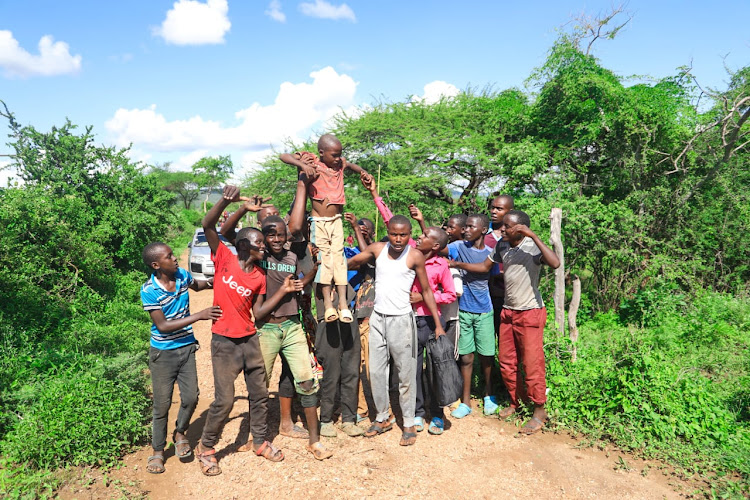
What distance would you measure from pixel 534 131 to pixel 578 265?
140 inches

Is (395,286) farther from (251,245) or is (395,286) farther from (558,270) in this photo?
(558,270)

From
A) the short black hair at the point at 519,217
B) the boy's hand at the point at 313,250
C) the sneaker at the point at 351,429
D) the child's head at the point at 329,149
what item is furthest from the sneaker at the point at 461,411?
the child's head at the point at 329,149

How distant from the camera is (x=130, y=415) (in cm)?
434

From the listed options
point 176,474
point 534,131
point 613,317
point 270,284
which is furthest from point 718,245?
point 176,474

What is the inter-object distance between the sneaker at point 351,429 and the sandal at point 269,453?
0.71 metres

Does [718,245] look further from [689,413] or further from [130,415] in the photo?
[130,415]

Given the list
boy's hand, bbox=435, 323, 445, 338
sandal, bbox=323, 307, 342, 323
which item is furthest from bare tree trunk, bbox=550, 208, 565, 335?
sandal, bbox=323, 307, 342, 323

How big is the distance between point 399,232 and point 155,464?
2917 millimetres

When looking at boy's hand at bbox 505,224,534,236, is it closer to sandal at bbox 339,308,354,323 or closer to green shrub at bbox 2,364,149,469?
sandal at bbox 339,308,354,323

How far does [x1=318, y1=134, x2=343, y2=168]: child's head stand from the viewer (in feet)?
14.1

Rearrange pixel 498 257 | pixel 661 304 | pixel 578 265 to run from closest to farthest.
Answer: pixel 498 257 → pixel 661 304 → pixel 578 265

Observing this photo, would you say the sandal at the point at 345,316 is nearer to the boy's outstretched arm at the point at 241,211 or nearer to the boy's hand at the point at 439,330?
the boy's hand at the point at 439,330

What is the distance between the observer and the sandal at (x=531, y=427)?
459cm

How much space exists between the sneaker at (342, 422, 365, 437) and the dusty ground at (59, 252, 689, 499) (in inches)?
2.5
